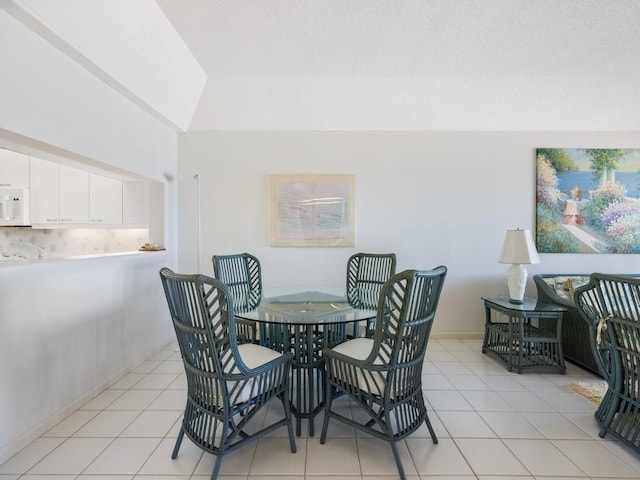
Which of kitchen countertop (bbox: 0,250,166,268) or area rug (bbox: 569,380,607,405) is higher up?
kitchen countertop (bbox: 0,250,166,268)

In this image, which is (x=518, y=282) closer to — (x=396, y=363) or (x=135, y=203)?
(x=396, y=363)

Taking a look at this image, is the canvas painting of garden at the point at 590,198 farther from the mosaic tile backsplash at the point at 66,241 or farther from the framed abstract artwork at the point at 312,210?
the mosaic tile backsplash at the point at 66,241

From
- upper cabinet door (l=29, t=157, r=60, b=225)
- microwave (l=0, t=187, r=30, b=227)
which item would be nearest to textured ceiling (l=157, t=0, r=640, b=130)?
upper cabinet door (l=29, t=157, r=60, b=225)

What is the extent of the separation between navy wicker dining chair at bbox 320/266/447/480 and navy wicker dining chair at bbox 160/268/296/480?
38 centimetres

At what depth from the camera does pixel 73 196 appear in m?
3.31

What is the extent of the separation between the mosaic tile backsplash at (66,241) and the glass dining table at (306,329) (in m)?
2.37

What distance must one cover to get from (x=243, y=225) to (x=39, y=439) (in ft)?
7.79

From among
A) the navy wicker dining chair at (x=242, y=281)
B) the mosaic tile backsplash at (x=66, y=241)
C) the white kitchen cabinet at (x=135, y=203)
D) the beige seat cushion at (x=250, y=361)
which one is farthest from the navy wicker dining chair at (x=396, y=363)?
the mosaic tile backsplash at (x=66, y=241)

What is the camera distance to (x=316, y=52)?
8.86 ft

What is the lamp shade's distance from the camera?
295 centimetres

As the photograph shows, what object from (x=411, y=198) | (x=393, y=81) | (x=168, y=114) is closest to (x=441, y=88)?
(x=393, y=81)

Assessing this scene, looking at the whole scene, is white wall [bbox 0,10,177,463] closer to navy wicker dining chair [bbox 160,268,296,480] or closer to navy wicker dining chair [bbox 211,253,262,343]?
navy wicker dining chair [bbox 211,253,262,343]

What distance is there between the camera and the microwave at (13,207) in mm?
3000

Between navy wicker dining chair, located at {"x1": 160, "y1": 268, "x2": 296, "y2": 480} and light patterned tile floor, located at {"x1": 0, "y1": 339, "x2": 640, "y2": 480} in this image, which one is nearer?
navy wicker dining chair, located at {"x1": 160, "y1": 268, "x2": 296, "y2": 480}
